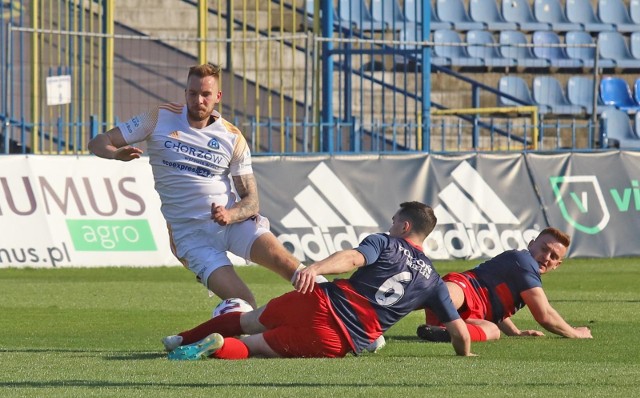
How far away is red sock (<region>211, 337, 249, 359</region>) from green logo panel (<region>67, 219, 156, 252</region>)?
9.19 meters

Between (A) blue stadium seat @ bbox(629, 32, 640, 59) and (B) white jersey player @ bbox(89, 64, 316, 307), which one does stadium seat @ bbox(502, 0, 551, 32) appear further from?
(B) white jersey player @ bbox(89, 64, 316, 307)

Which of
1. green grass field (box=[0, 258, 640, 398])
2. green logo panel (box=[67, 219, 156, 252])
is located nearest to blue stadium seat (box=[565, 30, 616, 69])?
green logo panel (box=[67, 219, 156, 252])

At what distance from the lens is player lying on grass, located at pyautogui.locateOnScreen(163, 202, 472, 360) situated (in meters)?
8.27

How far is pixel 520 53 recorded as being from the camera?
26734 mm

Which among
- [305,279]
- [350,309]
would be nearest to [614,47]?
[350,309]

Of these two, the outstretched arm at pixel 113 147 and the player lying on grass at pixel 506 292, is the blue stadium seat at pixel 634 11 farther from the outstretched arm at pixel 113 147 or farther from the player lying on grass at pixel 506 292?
the outstretched arm at pixel 113 147

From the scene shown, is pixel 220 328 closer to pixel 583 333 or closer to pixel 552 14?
pixel 583 333

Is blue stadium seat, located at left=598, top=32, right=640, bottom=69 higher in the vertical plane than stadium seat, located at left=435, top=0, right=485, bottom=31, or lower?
lower

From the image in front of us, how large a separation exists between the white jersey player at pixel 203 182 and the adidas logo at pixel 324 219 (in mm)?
8765

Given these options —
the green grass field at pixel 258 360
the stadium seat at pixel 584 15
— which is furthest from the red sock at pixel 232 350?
the stadium seat at pixel 584 15

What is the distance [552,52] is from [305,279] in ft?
65.8

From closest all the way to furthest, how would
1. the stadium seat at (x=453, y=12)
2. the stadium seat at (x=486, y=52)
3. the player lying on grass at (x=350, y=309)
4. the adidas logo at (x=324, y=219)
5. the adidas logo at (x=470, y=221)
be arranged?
the player lying on grass at (x=350, y=309)
the adidas logo at (x=324, y=219)
the adidas logo at (x=470, y=221)
the stadium seat at (x=486, y=52)
the stadium seat at (x=453, y=12)

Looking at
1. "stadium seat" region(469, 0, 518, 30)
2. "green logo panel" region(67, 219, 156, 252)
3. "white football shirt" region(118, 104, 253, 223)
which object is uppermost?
"stadium seat" region(469, 0, 518, 30)

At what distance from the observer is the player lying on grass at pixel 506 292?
980 centimetres
